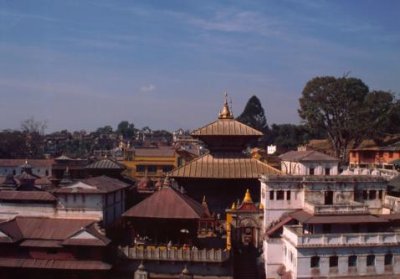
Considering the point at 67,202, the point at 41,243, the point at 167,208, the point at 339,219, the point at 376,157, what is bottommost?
the point at 41,243

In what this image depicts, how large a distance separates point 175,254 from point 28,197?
11.9 metres

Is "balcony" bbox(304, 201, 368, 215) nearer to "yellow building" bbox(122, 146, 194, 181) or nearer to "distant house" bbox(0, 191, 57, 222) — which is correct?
"distant house" bbox(0, 191, 57, 222)

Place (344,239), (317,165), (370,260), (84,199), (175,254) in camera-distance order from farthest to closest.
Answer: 1. (317,165)
2. (84,199)
3. (175,254)
4. (370,260)
5. (344,239)

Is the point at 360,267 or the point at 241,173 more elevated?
the point at 241,173

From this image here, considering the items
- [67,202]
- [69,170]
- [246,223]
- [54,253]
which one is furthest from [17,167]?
[246,223]

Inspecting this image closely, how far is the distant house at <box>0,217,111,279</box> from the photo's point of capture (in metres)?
33.0

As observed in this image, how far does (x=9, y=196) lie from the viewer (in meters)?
38.4

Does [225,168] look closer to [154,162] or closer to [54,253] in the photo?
[54,253]

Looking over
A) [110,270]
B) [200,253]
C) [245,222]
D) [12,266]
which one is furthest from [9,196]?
[245,222]

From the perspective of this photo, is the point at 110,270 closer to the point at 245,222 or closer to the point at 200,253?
the point at 200,253

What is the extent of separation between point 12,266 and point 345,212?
2188 centimetres

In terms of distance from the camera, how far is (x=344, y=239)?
3234 cm

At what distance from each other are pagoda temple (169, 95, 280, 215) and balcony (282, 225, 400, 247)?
12.9m

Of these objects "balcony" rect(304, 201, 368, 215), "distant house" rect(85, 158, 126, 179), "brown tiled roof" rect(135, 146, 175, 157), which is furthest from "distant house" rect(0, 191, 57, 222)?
"brown tiled roof" rect(135, 146, 175, 157)
